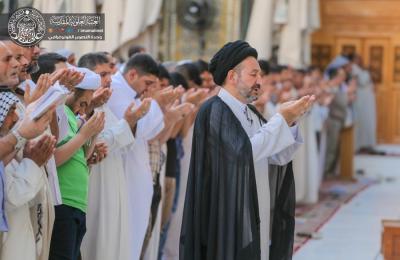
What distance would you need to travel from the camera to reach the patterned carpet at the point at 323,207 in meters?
10.3

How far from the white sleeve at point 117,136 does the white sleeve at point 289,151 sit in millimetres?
1064

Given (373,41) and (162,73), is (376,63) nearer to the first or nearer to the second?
(373,41)

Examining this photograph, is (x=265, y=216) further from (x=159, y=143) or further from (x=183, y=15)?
(x=183, y=15)

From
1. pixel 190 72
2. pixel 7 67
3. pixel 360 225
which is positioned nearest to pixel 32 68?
pixel 7 67

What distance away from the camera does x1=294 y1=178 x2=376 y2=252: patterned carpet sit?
10258 mm

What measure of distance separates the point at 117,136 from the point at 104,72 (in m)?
0.48

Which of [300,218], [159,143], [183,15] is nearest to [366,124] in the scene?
[183,15]

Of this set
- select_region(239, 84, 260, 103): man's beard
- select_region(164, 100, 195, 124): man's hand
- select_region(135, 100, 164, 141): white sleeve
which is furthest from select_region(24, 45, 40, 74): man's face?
select_region(164, 100, 195, 124): man's hand

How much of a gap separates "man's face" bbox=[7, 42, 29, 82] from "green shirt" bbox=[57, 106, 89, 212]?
2.18 feet

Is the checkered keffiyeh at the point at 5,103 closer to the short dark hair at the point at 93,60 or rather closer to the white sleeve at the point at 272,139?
the white sleeve at the point at 272,139

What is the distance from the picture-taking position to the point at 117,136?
20.7 ft

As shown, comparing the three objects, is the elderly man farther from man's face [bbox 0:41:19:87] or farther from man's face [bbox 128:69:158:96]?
man's face [bbox 0:41:19:87]

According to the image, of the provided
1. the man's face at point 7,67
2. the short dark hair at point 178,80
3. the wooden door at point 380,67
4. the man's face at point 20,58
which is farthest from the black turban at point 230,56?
the wooden door at point 380,67

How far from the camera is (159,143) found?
7.50m
